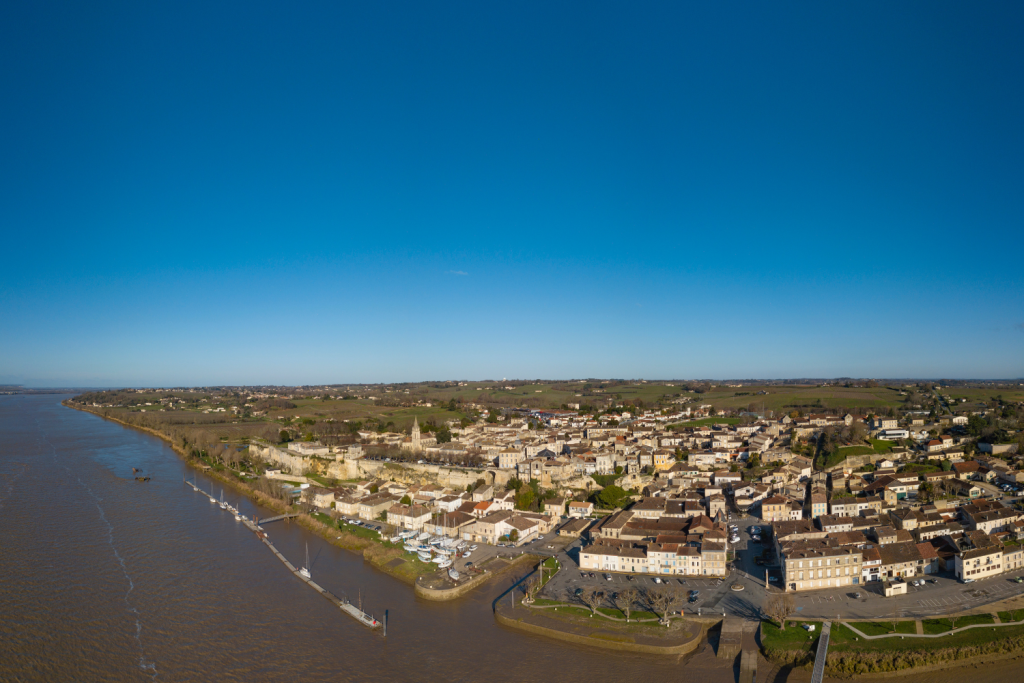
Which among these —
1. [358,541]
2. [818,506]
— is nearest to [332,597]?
[358,541]

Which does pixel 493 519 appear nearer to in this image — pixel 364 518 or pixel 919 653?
pixel 364 518

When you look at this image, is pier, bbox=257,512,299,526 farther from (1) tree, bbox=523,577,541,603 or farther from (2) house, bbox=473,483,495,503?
(1) tree, bbox=523,577,541,603

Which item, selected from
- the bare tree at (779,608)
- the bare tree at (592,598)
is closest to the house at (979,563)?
the bare tree at (779,608)

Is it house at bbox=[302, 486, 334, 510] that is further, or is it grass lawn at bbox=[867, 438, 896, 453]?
grass lawn at bbox=[867, 438, 896, 453]

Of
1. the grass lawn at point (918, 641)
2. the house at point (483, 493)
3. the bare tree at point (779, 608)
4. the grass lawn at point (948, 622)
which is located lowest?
the grass lawn at point (918, 641)

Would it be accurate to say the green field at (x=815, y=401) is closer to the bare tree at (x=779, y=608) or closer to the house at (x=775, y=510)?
the house at (x=775, y=510)

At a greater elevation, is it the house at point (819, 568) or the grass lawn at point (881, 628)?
the house at point (819, 568)

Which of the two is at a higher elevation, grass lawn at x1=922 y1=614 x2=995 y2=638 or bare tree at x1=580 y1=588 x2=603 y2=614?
grass lawn at x1=922 y1=614 x2=995 y2=638

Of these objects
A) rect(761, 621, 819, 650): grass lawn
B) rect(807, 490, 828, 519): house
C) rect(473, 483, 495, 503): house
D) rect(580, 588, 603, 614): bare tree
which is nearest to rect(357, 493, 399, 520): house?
rect(473, 483, 495, 503): house
